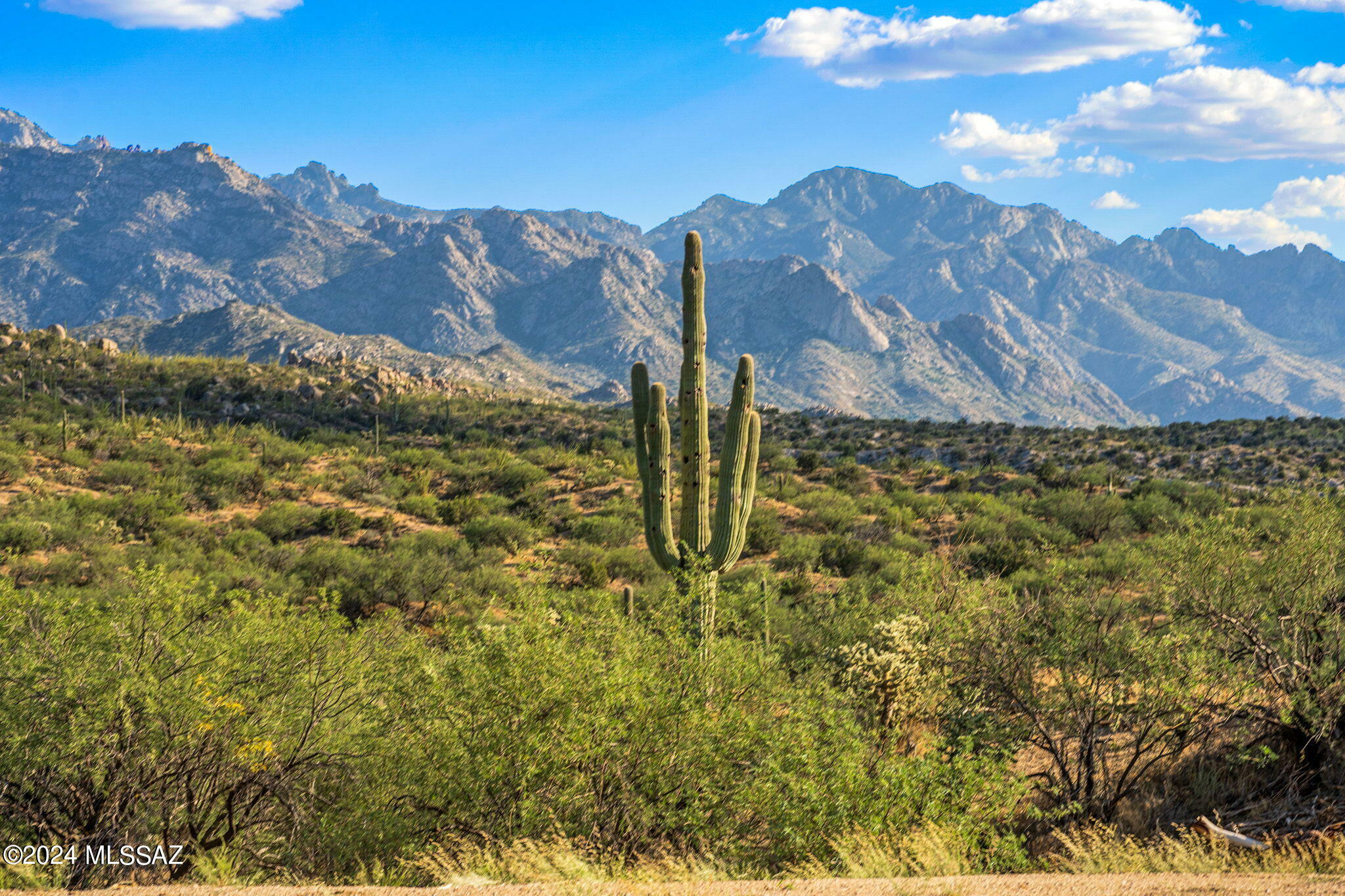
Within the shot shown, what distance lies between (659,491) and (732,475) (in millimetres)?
942

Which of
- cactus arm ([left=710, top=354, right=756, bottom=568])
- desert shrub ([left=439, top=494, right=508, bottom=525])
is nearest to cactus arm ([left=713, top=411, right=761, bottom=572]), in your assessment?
cactus arm ([left=710, top=354, right=756, bottom=568])

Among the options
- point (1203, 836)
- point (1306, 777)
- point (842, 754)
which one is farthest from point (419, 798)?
point (1306, 777)

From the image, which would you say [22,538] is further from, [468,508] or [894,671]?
[894,671]

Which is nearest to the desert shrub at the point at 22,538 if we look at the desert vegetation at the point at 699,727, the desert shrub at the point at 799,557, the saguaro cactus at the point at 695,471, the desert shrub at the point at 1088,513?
the desert vegetation at the point at 699,727

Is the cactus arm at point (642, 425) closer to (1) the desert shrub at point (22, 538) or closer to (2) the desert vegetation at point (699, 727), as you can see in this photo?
(2) the desert vegetation at point (699, 727)

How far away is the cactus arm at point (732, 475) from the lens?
11516mm

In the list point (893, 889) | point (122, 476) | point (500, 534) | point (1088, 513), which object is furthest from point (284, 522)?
point (1088, 513)

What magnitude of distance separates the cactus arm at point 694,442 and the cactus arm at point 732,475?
0.56ft

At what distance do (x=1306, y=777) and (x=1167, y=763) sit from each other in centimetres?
122

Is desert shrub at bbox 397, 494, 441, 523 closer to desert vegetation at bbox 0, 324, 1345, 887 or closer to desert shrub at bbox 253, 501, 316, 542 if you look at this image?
desert shrub at bbox 253, 501, 316, 542

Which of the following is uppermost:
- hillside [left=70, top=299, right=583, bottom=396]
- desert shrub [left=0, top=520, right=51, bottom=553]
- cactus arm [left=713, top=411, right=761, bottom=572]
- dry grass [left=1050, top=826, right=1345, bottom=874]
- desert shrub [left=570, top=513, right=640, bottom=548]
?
hillside [left=70, top=299, right=583, bottom=396]

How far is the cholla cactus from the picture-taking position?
1097 centimetres

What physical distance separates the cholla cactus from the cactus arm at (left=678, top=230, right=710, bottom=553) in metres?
2.40

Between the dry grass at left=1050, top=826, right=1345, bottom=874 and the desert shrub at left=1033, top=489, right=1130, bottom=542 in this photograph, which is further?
the desert shrub at left=1033, top=489, right=1130, bottom=542
